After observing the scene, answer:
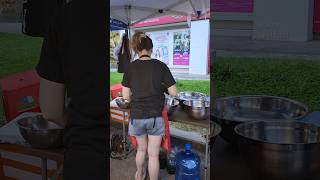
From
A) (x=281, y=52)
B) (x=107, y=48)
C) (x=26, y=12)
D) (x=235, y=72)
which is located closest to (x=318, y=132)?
(x=281, y=52)

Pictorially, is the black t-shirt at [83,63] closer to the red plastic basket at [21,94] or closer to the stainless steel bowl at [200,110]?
the stainless steel bowl at [200,110]

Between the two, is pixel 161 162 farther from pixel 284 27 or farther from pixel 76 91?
pixel 284 27

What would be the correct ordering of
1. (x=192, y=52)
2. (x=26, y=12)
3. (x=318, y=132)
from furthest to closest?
(x=26, y=12) < (x=318, y=132) < (x=192, y=52)

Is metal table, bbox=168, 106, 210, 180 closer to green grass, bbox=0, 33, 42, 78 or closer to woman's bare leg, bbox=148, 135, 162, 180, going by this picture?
woman's bare leg, bbox=148, 135, 162, 180

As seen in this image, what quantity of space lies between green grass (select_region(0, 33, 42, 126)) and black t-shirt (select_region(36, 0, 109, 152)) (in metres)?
0.31

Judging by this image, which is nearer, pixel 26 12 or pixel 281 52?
pixel 281 52

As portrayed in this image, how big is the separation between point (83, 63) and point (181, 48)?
278 mm

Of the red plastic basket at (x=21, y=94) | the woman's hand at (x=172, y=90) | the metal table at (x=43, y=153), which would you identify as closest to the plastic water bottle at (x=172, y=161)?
the woman's hand at (x=172, y=90)

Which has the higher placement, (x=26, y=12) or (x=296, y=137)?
(x=26, y=12)

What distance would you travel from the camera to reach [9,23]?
143 cm

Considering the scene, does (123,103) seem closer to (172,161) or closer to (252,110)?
(172,161)

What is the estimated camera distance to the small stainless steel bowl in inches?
35.1

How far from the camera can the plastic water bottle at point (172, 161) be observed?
0.89 meters

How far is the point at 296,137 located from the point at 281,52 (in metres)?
0.20
